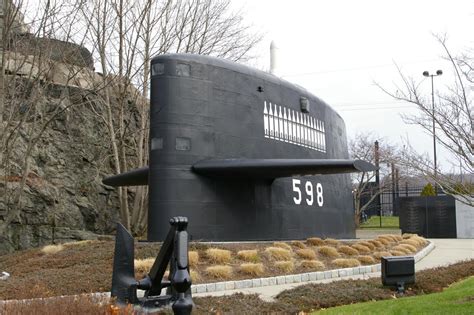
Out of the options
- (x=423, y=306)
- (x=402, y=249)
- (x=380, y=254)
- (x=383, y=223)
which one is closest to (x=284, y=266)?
(x=423, y=306)

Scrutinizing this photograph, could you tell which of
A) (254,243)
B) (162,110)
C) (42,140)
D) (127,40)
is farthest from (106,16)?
(254,243)

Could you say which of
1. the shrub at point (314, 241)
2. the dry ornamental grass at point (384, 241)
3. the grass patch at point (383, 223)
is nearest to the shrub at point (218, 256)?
the shrub at point (314, 241)

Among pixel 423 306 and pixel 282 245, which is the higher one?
pixel 282 245

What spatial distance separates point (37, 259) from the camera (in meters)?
13.4

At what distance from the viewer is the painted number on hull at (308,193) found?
50.2 feet

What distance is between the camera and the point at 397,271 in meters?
11.2

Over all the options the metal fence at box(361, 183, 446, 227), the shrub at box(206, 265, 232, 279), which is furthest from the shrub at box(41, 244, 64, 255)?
the metal fence at box(361, 183, 446, 227)

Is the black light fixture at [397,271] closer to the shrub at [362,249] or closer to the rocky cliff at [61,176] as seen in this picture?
the shrub at [362,249]

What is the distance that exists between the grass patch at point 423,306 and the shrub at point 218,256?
337 centimetres

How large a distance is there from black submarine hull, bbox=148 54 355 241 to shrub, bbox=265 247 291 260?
2.11 ft

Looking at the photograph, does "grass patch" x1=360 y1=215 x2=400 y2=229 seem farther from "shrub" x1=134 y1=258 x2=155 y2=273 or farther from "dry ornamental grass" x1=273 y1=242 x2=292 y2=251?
"shrub" x1=134 y1=258 x2=155 y2=273

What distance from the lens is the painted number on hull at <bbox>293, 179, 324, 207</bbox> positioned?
15.3 m

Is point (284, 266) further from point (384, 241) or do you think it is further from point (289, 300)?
point (384, 241)

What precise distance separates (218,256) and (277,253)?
67.9 inches
